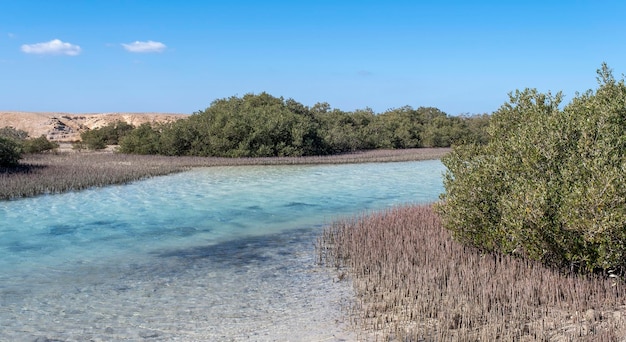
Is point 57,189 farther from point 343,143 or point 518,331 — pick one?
Answer: point 343,143

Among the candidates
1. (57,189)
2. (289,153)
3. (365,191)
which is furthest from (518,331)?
(289,153)

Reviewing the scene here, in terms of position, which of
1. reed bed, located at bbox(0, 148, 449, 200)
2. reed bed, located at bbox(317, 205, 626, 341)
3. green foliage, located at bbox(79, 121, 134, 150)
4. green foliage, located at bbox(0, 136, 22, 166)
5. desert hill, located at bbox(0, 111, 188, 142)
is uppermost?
desert hill, located at bbox(0, 111, 188, 142)

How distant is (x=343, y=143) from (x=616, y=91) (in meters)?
42.5

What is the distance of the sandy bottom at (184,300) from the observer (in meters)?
6.97

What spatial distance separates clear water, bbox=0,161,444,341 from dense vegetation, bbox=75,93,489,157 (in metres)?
21.3

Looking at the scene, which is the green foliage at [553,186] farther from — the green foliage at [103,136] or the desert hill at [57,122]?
the desert hill at [57,122]

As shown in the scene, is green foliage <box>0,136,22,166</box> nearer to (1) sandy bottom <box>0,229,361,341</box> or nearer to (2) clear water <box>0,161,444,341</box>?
(2) clear water <box>0,161,444,341</box>

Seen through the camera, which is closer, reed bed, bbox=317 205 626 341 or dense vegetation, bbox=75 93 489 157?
reed bed, bbox=317 205 626 341

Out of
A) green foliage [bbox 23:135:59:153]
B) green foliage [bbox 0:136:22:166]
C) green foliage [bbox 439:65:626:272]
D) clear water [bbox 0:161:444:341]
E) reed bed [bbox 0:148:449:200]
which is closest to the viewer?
clear water [bbox 0:161:444:341]

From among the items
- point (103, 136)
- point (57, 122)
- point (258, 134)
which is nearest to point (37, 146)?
point (103, 136)

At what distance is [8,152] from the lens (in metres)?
26.0

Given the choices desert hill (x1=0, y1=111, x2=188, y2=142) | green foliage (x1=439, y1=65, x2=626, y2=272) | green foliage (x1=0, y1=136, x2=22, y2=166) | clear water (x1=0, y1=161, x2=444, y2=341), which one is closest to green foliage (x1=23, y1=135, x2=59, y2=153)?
green foliage (x1=0, y1=136, x2=22, y2=166)

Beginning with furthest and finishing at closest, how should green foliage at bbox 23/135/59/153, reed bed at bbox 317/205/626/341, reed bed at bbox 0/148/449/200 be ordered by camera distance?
Result: 1. green foliage at bbox 23/135/59/153
2. reed bed at bbox 0/148/449/200
3. reed bed at bbox 317/205/626/341

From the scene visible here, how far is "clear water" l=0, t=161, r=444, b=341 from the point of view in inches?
285
